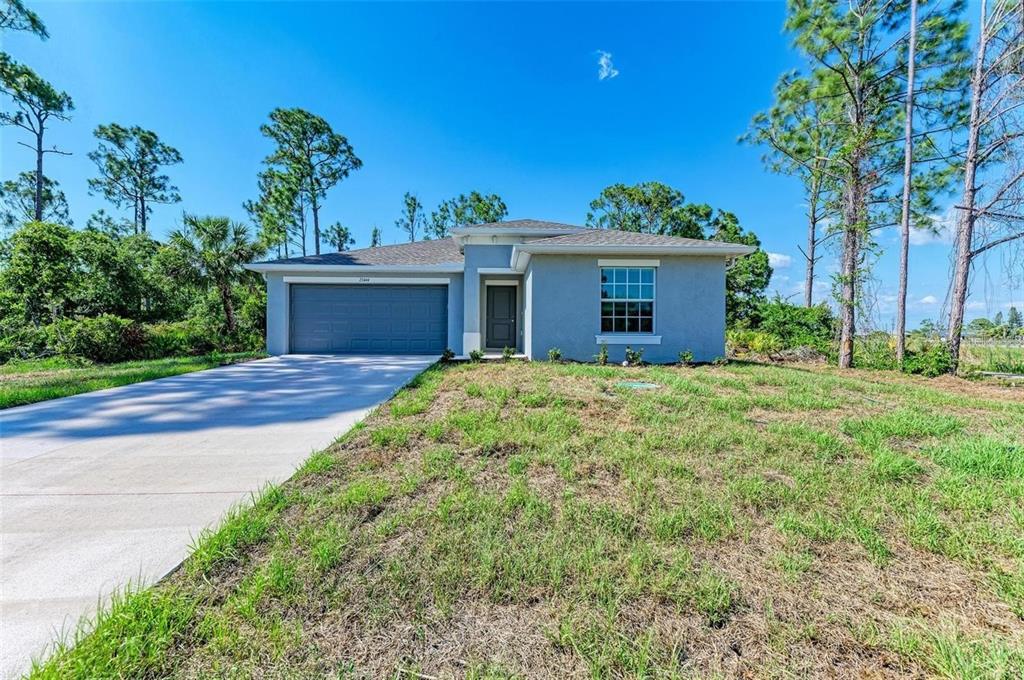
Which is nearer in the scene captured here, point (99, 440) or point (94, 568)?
point (94, 568)

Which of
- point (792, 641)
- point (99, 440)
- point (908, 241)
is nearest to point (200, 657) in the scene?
point (792, 641)

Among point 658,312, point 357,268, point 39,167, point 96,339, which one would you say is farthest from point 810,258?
point 39,167

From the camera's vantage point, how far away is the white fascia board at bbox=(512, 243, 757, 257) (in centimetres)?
899

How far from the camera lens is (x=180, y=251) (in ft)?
47.0

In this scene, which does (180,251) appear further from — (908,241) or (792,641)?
(908,241)

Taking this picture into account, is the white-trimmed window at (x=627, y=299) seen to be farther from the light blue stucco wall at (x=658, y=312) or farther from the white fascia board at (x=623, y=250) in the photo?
the white fascia board at (x=623, y=250)

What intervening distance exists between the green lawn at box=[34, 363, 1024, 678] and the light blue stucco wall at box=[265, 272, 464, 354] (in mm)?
7956

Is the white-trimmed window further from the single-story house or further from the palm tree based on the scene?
the palm tree

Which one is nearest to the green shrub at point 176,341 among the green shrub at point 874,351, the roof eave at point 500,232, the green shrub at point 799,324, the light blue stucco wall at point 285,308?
the light blue stucco wall at point 285,308

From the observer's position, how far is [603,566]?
201 centimetres

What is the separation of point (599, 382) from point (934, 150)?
41.9 feet

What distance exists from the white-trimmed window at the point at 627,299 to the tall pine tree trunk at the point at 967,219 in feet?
25.3

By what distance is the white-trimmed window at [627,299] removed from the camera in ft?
31.0

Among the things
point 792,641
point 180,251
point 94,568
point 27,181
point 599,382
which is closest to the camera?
point 792,641
